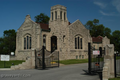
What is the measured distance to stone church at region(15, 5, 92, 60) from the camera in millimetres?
35000

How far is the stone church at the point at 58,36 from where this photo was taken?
35000 mm

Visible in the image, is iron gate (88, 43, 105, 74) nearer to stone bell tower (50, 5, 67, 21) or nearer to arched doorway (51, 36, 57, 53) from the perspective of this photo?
stone bell tower (50, 5, 67, 21)

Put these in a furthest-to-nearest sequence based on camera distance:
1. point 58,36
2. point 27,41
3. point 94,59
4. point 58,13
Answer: point 27,41, point 58,13, point 58,36, point 94,59

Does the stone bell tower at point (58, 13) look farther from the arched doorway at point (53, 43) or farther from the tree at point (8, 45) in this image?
the tree at point (8, 45)

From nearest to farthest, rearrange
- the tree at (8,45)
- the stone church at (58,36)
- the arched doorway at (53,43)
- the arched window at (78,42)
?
the stone church at (58,36) < the arched doorway at (53,43) < the arched window at (78,42) < the tree at (8,45)

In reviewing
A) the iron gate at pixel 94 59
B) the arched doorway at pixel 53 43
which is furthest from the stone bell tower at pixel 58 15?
the iron gate at pixel 94 59

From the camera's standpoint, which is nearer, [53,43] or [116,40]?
[53,43]

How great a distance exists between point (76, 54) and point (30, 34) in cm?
1250

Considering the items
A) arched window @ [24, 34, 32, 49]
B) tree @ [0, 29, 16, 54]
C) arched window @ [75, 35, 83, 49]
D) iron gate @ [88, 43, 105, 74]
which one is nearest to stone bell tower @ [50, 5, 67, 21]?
arched window @ [75, 35, 83, 49]

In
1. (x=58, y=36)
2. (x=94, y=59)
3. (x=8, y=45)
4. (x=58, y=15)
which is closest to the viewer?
(x=94, y=59)

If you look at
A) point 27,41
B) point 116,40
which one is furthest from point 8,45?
point 116,40

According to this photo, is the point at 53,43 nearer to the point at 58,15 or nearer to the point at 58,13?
the point at 58,15

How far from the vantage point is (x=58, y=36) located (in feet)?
114

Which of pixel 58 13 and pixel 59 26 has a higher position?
pixel 58 13
